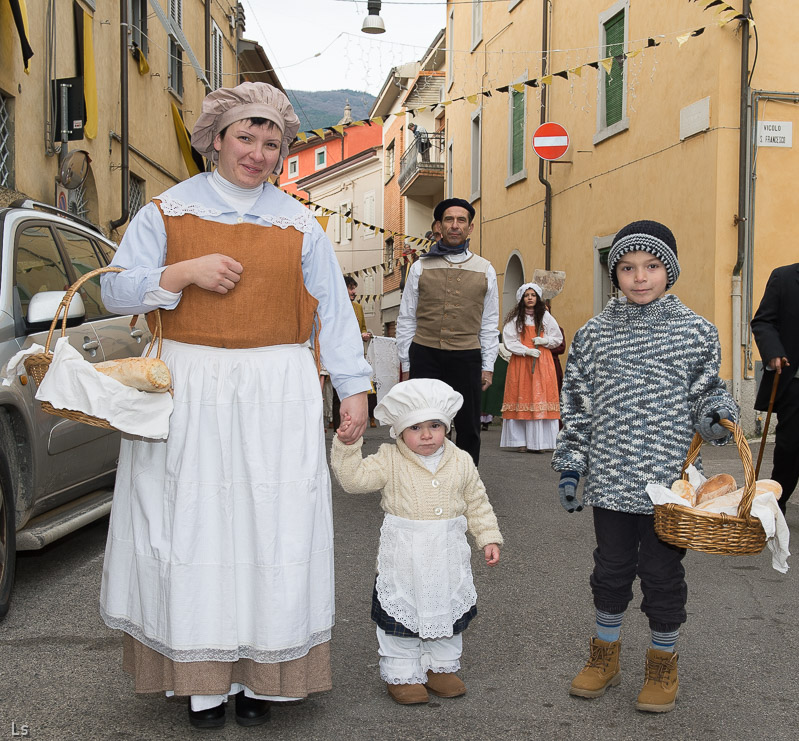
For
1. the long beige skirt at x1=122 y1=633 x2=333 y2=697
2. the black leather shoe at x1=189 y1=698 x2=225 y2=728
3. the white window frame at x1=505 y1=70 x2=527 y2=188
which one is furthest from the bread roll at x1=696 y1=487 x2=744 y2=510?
the white window frame at x1=505 y1=70 x2=527 y2=188

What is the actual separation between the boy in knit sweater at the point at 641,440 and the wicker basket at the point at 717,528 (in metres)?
0.41

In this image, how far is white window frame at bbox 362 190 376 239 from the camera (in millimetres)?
47594

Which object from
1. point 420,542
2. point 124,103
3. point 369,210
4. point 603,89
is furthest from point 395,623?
point 369,210

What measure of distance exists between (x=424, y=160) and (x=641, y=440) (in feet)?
106

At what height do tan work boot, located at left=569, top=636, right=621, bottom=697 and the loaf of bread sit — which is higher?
the loaf of bread

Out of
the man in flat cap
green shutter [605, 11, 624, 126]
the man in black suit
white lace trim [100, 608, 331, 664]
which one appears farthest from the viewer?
green shutter [605, 11, 624, 126]

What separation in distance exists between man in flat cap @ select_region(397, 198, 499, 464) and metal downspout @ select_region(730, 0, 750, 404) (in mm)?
6710

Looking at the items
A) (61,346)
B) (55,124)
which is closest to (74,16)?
(55,124)

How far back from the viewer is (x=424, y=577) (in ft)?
11.2

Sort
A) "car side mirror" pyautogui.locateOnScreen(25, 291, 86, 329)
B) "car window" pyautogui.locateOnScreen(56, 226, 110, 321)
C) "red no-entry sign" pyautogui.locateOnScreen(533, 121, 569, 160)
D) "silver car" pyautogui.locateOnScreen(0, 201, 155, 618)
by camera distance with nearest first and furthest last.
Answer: "car side mirror" pyautogui.locateOnScreen(25, 291, 86, 329) < "silver car" pyautogui.locateOnScreen(0, 201, 155, 618) < "car window" pyautogui.locateOnScreen(56, 226, 110, 321) < "red no-entry sign" pyautogui.locateOnScreen(533, 121, 569, 160)

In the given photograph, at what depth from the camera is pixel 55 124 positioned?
11.4 meters

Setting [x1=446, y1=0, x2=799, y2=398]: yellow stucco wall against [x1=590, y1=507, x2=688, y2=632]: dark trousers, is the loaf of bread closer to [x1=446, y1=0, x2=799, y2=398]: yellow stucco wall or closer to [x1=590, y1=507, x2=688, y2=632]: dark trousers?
[x1=590, y1=507, x2=688, y2=632]: dark trousers

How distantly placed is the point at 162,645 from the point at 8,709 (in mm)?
664

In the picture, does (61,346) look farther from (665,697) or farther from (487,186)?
(487,186)
